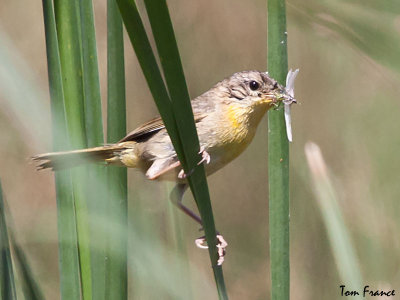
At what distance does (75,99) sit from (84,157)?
0.27 m

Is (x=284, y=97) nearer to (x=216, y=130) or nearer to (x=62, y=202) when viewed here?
(x=216, y=130)

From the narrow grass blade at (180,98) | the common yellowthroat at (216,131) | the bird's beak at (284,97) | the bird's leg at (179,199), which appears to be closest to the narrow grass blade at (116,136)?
the narrow grass blade at (180,98)

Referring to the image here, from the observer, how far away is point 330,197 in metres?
2.32

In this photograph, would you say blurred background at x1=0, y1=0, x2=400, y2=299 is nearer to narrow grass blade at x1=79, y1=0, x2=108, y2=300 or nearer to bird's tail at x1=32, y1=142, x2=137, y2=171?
bird's tail at x1=32, y1=142, x2=137, y2=171

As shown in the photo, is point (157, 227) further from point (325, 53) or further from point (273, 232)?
point (325, 53)

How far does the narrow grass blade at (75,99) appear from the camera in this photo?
5.53 feet

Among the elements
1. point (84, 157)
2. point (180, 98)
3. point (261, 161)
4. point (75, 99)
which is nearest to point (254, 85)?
point (84, 157)

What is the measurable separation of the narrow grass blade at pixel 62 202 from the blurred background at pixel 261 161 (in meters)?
1.05

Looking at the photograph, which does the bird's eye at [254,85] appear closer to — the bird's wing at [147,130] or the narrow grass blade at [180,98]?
the bird's wing at [147,130]

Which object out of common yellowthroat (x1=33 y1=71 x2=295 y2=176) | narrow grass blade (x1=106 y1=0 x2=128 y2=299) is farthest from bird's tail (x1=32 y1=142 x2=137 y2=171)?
narrow grass blade (x1=106 y1=0 x2=128 y2=299)

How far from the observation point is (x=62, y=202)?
1741mm

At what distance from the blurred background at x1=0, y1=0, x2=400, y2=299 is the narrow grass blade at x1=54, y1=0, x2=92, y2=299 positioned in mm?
968

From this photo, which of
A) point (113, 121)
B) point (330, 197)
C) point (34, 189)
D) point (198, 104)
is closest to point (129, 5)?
point (113, 121)

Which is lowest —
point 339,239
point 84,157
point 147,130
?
point 339,239
